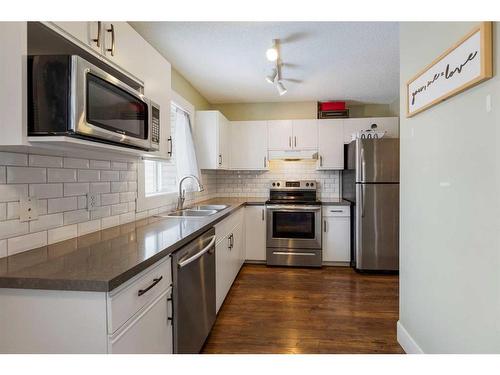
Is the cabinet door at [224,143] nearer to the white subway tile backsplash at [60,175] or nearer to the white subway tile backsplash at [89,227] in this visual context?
the white subway tile backsplash at [89,227]

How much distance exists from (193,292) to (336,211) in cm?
253

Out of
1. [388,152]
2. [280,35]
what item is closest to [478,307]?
[280,35]

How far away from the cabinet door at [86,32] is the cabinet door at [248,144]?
2.91m

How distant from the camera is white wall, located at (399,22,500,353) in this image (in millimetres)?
1125

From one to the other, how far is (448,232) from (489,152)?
47cm

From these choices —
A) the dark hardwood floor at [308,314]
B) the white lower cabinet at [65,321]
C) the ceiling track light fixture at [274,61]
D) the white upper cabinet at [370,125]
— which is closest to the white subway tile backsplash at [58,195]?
the white lower cabinet at [65,321]

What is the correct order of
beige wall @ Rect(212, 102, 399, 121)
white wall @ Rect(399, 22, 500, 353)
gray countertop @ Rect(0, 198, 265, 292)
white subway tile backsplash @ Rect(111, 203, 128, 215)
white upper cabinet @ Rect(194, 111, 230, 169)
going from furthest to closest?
1. beige wall @ Rect(212, 102, 399, 121)
2. white upper cabinet @ Rect(194, 111, 230, 169)
3. white subway tile backsplash @ Rect(111, 203, 128, 215)
4. white wall @ Rect(399, 22, 500, 353)
5. gray countertop @ Rect(0, 198, 265, 292)

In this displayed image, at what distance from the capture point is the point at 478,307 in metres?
1.20

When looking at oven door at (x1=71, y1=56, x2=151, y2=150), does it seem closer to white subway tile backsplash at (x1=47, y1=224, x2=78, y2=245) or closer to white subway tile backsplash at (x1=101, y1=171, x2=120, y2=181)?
white subway tile backsplash at (x1=101, y1=171, x2=120, y2=181)

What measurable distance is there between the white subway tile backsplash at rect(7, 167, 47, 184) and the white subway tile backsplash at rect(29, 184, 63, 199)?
3 centimetres

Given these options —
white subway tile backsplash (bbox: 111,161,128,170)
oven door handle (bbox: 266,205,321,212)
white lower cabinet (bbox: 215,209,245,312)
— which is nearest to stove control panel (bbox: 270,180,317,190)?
oven door handle (bbox: 266,205,321,212)

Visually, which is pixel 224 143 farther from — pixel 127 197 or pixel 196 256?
pixel 196 256

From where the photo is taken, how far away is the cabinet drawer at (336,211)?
3.73 meters
